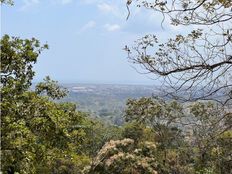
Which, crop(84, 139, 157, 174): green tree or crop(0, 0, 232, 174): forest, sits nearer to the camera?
crop(0, 0, 232, 174): forest

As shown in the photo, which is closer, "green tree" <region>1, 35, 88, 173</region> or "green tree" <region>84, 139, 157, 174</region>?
"green tree" <region>1, 35, 88, 173</region>

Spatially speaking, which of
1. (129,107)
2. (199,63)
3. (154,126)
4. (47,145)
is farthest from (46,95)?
(154,126)

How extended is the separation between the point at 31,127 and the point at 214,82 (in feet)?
18.1

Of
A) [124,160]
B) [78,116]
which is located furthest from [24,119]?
[124,160]

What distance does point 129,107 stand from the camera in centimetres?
2377

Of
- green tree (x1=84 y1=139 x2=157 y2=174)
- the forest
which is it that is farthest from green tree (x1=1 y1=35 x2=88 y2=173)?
green tree (x1=84 y1=139 x2=157 y2=174)

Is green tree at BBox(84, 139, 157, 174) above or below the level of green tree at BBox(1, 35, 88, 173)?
below

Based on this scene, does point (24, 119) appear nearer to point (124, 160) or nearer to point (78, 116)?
point (78, 116)

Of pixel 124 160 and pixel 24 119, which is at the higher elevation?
pixel 24 119

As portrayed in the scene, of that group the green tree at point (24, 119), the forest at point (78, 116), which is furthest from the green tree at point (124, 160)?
the green tree at point (24, 119)

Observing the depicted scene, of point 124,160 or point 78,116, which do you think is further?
point 124,160

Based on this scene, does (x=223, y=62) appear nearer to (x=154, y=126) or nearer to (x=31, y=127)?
(x=31, y=127)

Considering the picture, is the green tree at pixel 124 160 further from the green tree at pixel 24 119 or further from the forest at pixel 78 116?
the green tree at pixel 24 119

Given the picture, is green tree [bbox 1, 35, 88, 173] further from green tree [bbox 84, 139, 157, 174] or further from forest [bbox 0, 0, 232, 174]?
green tree [bbox 84, 139, 157, 174]
